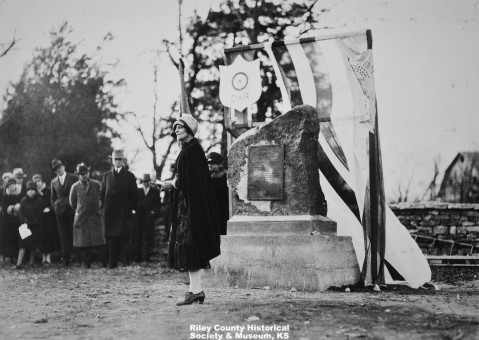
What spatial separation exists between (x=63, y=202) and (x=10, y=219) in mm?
1238

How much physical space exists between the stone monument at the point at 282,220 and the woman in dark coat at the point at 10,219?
17.8 ft

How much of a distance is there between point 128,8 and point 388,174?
490 cm

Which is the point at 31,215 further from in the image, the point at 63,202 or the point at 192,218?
the point at 192,218

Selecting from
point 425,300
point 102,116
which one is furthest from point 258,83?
point 102,116

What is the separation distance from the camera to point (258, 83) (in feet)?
32.1

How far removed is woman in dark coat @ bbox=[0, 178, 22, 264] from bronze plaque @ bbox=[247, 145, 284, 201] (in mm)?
5619

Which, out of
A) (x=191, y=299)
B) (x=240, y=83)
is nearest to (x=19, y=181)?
(x=240, y=83)

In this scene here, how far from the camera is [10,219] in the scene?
11.4 m

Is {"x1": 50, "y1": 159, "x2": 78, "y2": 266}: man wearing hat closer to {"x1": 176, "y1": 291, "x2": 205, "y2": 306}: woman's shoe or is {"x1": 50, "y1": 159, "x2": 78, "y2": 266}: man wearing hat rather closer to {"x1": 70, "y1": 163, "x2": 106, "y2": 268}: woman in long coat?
{"x1": 70, "y1": 163, "x2": 106, "y2": 268}: woman in long coat

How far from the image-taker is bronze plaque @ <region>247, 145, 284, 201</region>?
7090 mm

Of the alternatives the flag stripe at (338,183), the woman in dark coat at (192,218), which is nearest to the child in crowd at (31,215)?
the flag stripe at (338,183)

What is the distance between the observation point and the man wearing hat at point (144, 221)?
12.5 m

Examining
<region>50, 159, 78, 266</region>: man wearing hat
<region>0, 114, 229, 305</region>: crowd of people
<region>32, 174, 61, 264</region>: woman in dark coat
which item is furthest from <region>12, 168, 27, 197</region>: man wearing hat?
<region>50, 159, 78, 266</region>: man wearing hat

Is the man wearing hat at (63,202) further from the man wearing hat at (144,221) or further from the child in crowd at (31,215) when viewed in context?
the man wearing hat at (144,221)
